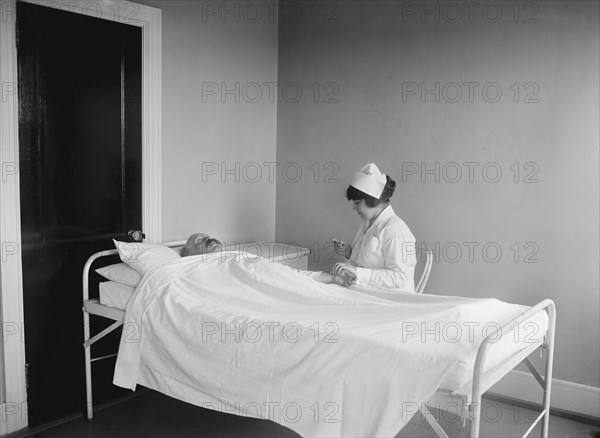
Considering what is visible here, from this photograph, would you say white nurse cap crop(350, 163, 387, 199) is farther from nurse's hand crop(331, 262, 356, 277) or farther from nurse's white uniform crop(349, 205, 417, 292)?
nurse's hand crop(331, 262, 356, 277)

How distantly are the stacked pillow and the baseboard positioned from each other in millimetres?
1986

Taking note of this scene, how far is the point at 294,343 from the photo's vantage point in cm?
235

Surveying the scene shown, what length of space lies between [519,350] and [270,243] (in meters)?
2.10

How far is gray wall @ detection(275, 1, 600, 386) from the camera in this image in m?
3.21

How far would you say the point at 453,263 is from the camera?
11.9 feet

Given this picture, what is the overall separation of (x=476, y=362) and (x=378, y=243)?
118 centimetres

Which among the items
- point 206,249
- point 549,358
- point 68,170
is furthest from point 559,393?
point 68,170

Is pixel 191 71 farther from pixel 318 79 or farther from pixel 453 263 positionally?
pixel 453 263

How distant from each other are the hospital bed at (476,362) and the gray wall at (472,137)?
78 centimetres

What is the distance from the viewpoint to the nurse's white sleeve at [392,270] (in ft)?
9.80

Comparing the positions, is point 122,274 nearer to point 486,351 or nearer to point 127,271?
point 127,271

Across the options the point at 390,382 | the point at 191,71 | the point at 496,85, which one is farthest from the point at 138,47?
the point at 390,382

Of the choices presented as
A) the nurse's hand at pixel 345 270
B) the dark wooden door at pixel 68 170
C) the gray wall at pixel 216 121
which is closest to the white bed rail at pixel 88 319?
the dark wooden door at pixel 68 170

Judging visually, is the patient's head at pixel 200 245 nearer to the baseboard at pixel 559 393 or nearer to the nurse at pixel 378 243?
the nurse at pixel 378 243
